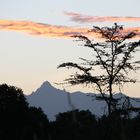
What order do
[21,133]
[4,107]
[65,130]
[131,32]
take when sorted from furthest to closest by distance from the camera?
[4,107] → [21,133] → [131,32] → [65,130]

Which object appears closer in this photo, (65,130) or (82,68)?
(65,130)

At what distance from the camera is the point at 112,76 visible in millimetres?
41031

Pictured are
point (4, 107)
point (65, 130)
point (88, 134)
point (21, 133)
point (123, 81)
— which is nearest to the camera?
point (88, 134)

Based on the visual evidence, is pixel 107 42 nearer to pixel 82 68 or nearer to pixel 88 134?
pixel 82 68

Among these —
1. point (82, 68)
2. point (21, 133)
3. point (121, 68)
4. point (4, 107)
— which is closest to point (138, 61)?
point (121, 68)

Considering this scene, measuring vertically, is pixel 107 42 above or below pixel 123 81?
above

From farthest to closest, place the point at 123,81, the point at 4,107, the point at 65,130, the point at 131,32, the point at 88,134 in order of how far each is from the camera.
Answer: the point at 4,107 → the point at 131,32 → the point at 123,81 → the point at 65,130 → the point at 88,134

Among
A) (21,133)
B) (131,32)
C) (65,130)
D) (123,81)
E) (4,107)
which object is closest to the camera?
(65,130)

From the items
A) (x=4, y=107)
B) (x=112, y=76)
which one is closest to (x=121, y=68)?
(x=112, y=76)

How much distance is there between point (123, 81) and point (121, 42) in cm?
416

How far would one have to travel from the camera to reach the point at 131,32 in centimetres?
4356

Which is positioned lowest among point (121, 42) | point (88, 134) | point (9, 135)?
point (9, 135)

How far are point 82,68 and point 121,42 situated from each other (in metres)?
4.34

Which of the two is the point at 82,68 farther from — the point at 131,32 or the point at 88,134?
the point at 88,134
